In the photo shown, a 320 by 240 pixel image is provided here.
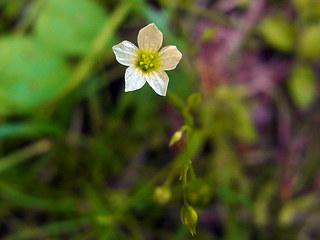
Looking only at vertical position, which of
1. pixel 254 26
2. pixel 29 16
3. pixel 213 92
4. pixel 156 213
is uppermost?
pixel 29 16

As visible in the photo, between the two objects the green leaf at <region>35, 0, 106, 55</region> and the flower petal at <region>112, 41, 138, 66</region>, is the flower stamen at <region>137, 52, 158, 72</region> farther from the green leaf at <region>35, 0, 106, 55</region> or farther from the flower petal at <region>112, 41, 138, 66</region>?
the green leaf at <region>35, 0, 106, 55</region>

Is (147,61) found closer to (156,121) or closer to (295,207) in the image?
(156,121)

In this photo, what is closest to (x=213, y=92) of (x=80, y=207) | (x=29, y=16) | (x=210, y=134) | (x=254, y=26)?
(x=210, y=134)

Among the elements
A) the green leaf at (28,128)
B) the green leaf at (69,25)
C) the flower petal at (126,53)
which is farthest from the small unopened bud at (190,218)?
the green leaf at (69,25)

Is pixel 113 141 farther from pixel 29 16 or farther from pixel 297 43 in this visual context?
pixel 297 43

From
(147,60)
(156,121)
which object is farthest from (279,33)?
(147,60)

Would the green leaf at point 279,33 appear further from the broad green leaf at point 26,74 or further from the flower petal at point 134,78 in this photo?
the flower petal at point 134,78
